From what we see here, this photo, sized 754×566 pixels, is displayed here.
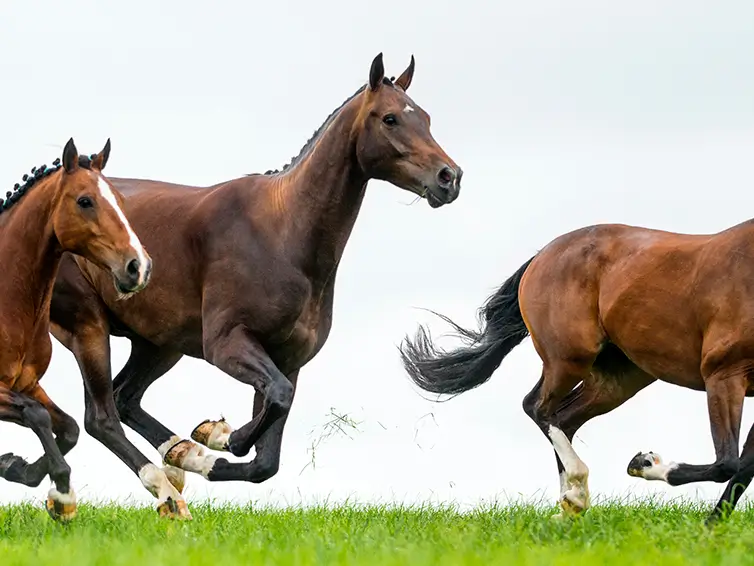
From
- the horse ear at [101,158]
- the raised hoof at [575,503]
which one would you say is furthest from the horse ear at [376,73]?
the raised hoof at [575,503]

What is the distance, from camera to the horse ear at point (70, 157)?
8.21 metres

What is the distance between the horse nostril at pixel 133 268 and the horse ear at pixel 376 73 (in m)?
2.16

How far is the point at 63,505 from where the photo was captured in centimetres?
844

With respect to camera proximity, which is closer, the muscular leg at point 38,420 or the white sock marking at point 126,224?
the white sock marking at point 126,224

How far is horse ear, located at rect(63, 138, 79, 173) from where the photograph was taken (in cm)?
821

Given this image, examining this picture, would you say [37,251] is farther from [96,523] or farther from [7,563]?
[7,563]

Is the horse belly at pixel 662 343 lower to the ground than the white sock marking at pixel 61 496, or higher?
higher

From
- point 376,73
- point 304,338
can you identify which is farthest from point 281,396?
point 376,73

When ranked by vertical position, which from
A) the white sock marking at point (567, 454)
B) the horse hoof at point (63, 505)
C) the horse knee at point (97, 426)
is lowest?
the horse hoof at point (63, 505)

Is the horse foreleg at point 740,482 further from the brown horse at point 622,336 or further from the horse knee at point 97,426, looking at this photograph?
the horse knee at point 97,426

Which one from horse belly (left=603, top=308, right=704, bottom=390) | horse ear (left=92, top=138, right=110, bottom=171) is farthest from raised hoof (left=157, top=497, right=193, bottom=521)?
horse belly (left=603, top=308, right=704, bottom=390)

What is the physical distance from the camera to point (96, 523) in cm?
881

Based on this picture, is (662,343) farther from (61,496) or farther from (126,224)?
(61,496)

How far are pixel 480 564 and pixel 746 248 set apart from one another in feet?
12.5
